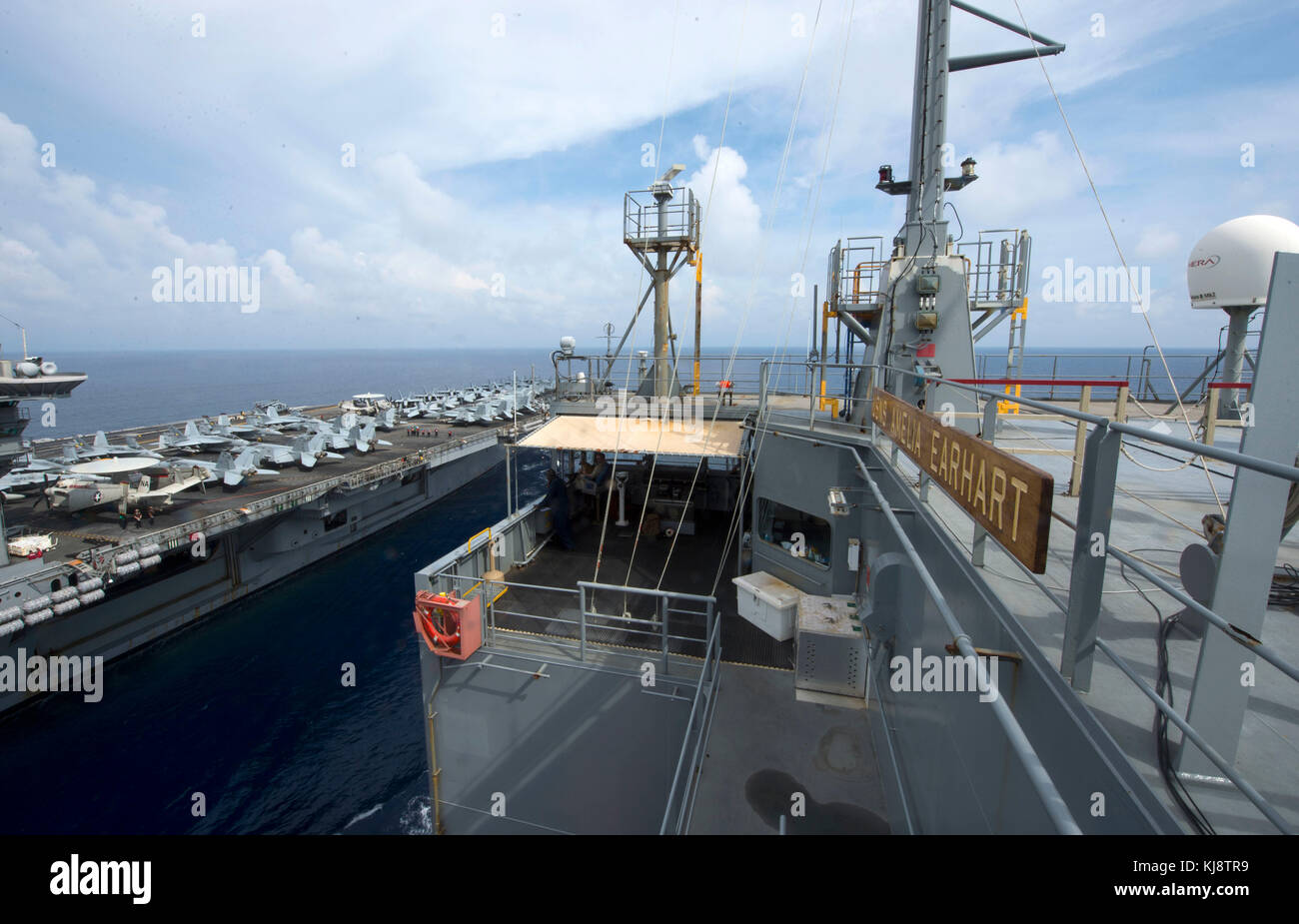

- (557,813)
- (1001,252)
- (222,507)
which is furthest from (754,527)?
(222,507)

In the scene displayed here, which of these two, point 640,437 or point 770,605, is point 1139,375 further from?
point 770,605

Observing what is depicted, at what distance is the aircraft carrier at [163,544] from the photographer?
54.3 ft

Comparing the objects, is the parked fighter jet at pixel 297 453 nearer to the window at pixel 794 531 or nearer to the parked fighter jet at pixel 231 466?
the parked fighter jet at pixel 231 466

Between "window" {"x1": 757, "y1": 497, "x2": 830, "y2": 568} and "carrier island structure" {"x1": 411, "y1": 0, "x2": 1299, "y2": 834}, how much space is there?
0.18 feet

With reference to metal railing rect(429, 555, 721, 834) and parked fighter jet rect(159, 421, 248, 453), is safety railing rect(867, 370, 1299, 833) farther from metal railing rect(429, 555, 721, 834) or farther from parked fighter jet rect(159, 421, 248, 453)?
parked fighter jet rect(159, 421, 248, 453)

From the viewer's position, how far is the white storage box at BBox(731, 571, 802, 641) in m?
9.05

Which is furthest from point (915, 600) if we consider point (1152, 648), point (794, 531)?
point (794, 531)

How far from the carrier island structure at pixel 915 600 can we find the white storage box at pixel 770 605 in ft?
0.14

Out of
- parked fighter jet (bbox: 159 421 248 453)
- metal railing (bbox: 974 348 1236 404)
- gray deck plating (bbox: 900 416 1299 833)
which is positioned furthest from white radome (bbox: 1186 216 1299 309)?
parked fighter jet (bbox: 159 421 248 453)

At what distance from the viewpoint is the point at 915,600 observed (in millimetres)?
5262

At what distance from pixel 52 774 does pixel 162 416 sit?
7620 centimetres

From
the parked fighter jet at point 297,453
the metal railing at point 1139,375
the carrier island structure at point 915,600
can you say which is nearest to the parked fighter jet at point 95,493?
the parked fighter jet at point 297,453
